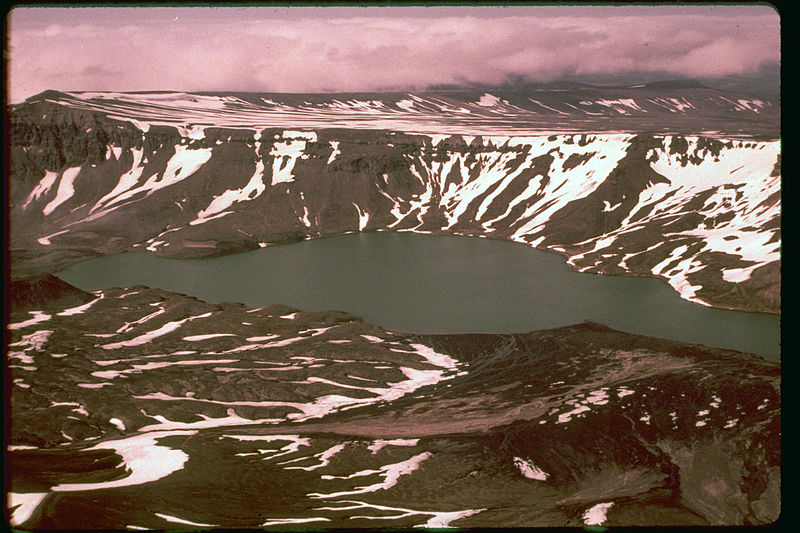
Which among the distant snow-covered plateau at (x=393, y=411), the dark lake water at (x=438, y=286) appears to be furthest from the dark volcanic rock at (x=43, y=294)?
the dark lake water at (x=438, y=286)

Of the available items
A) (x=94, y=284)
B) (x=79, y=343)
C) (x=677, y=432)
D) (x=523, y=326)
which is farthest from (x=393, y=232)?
(x=677, y=432)

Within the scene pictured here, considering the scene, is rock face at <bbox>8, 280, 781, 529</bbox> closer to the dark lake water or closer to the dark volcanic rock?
the dark volcanic rock

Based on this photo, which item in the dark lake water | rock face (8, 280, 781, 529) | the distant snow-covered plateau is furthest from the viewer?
the dark lake water

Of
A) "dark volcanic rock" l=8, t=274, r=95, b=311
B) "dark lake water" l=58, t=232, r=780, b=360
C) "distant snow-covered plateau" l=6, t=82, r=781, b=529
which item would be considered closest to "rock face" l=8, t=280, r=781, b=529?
"distant snow-covered plateau" l=6, t=82, r=781, b=529

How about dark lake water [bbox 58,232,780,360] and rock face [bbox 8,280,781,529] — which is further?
dark lake water [bbox 58,232,780,360]

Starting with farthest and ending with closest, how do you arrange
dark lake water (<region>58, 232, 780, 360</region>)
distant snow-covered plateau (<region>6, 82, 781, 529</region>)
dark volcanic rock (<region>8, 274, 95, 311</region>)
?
dark volcanic rock (<region>8, 274, 95, 311</region>) → dark lake water (<region>58, 232, 780, 360</region>) → distant snow-covered plateau (<region>6, 82, 781, 529</region>)

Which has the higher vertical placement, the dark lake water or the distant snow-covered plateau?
the dark lake water
